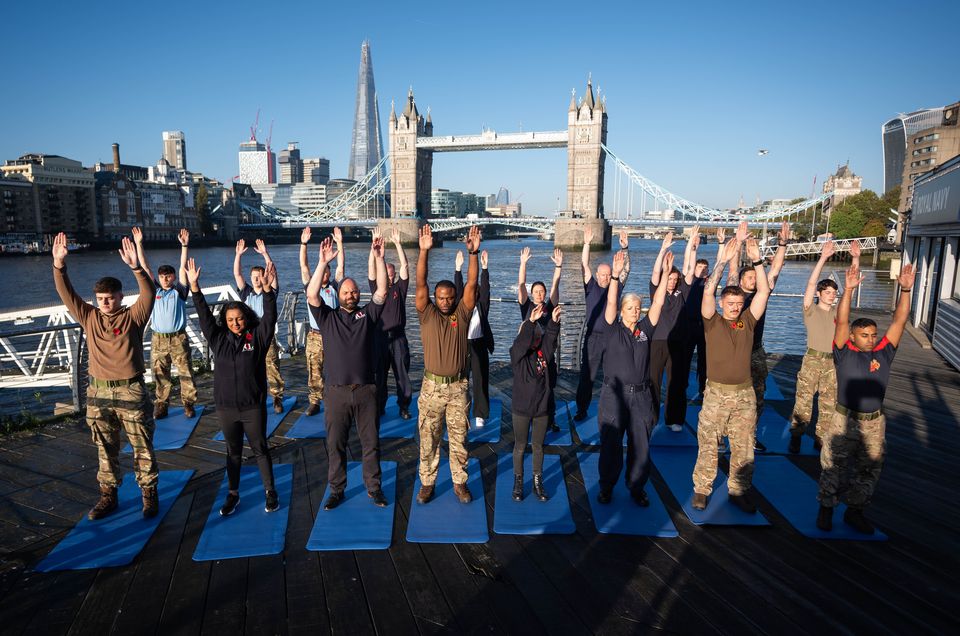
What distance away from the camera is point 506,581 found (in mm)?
3230

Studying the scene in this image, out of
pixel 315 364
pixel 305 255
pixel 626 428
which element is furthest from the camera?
pixel 315 364

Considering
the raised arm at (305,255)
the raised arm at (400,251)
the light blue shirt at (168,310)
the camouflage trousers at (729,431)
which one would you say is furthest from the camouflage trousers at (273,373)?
the camouflage trousers at (729,431)

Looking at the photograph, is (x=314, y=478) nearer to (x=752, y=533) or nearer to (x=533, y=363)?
(x=533, y=363)

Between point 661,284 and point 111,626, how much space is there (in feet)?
13.3

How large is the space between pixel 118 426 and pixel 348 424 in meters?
1.61

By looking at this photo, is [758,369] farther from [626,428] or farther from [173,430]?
[173,430]

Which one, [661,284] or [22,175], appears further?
[22,175]

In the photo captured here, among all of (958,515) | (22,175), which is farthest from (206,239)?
(958,515)

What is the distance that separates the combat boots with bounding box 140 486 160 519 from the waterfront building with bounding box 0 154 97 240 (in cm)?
7963

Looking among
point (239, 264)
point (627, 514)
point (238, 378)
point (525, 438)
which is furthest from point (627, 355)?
point (239, 264)

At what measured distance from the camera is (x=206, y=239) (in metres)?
79.6

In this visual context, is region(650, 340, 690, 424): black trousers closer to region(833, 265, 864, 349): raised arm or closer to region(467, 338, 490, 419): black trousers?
region(833, 265, 864, 349): raised arm

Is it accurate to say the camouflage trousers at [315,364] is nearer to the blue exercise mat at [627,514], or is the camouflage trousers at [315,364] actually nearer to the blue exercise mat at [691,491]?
the blue exercise mat at [627,514]

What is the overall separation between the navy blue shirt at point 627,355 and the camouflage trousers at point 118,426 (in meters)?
3.28
